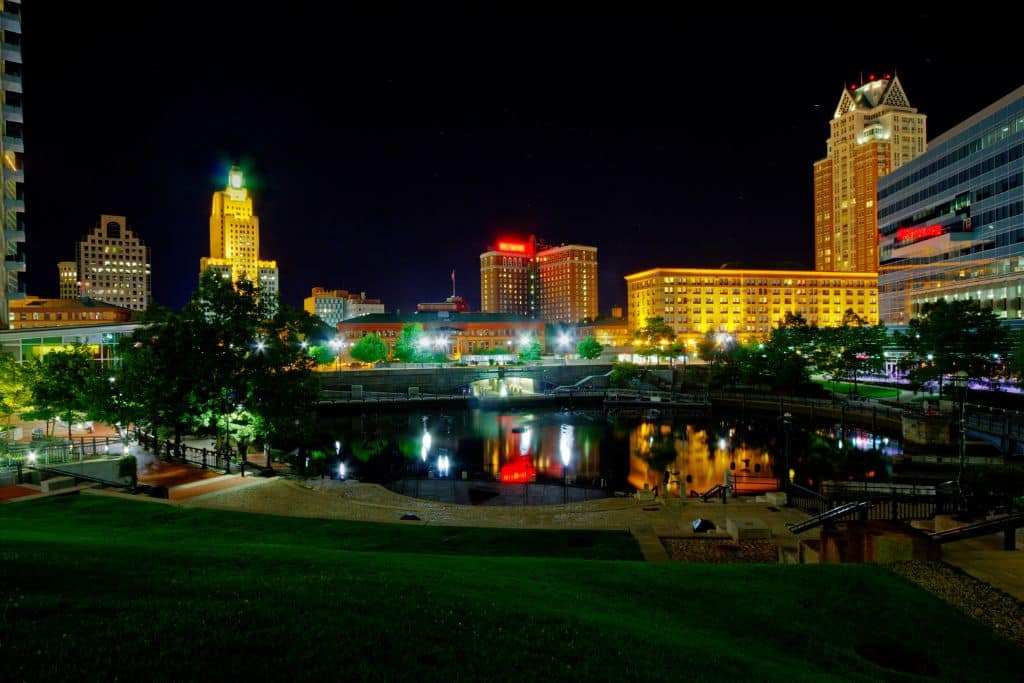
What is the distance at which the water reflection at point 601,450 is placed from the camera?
4684 cm

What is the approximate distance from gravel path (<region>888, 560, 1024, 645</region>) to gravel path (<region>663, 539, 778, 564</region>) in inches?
152

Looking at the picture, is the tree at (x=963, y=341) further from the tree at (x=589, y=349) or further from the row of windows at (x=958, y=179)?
the tree at (x=589, y=349)

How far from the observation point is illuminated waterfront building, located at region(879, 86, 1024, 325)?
75.6 meters

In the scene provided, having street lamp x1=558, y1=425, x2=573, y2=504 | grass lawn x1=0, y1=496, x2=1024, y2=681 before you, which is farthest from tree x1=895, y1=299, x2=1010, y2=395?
grass lawn x1=0, y1=496, x2=1024, y2=681

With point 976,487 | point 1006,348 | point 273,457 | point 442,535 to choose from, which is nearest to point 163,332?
point 273,457

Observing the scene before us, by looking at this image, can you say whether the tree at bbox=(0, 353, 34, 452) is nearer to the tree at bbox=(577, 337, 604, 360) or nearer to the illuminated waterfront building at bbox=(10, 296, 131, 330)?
the illuminated waterfront building at bbox=(10, 296, 131, 330)

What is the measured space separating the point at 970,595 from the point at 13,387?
46.8 m

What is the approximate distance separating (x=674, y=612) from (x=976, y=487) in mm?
21982

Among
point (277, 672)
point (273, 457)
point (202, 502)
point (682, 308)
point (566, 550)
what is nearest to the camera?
point (277, 672)

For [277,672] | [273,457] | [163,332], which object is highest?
[163,332]

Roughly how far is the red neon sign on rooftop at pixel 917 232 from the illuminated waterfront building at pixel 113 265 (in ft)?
665

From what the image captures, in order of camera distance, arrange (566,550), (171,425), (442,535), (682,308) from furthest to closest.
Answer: (682,308), (171,425), (442,535), (566,550)

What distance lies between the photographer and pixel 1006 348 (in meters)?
61.7

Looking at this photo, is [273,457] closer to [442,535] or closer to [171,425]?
[171,425]
